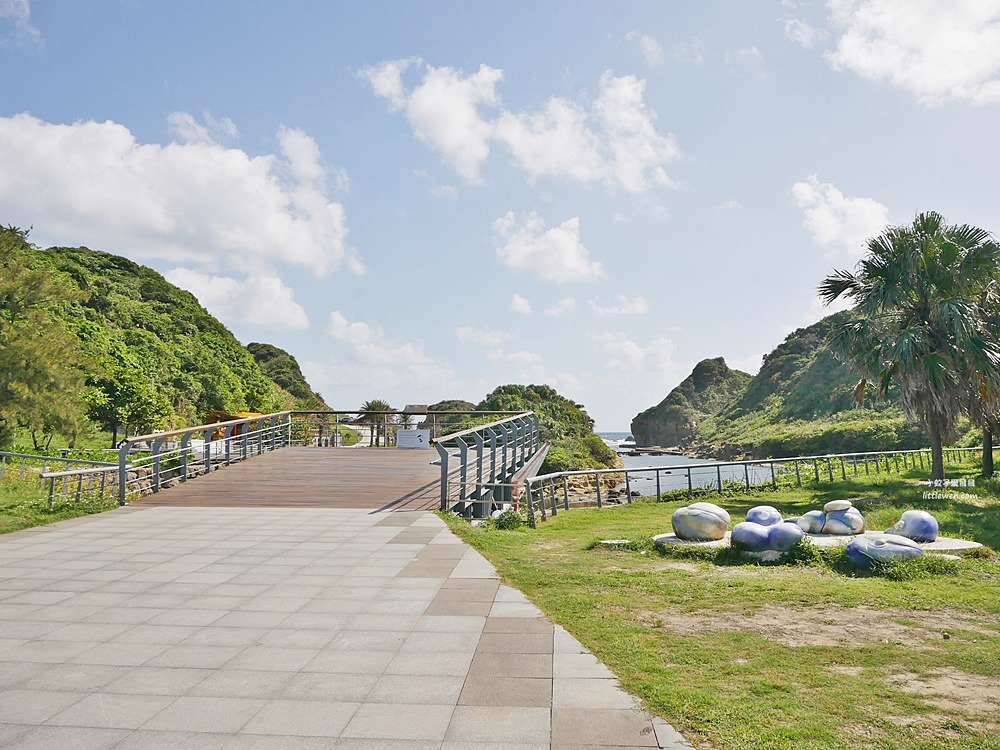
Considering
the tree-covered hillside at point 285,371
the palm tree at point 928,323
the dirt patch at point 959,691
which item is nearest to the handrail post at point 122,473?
the dirt patch at point 959,691

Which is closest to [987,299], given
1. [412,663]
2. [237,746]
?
[412,663]

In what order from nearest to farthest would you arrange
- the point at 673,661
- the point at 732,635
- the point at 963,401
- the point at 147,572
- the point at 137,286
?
the point at 673,661
the point at 732,635
the point at 147,572
the point at 963,401
the point at 137,286

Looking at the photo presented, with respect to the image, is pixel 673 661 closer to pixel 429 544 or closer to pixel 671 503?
pixel 429 544

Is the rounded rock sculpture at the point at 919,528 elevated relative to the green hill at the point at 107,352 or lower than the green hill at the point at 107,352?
lower

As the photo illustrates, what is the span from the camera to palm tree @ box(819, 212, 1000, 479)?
16.9 meters

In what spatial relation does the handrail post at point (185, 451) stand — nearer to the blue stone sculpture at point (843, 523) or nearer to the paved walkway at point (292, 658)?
the paved walkway at point (292, 658)

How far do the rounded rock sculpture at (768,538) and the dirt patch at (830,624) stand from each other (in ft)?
7.64

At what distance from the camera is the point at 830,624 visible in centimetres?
528

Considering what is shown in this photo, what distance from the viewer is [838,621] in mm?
5363

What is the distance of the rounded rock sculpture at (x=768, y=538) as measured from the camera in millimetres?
8062

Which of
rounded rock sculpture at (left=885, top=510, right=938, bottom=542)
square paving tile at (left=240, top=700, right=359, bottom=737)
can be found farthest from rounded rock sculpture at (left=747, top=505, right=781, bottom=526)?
square paving tile at (left=240, top=700, right=359, bottom=737)

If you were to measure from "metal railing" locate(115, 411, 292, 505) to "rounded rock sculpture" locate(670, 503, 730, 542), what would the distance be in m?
9.07

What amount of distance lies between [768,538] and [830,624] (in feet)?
9.46

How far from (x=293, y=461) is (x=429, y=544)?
10522 millimetres
